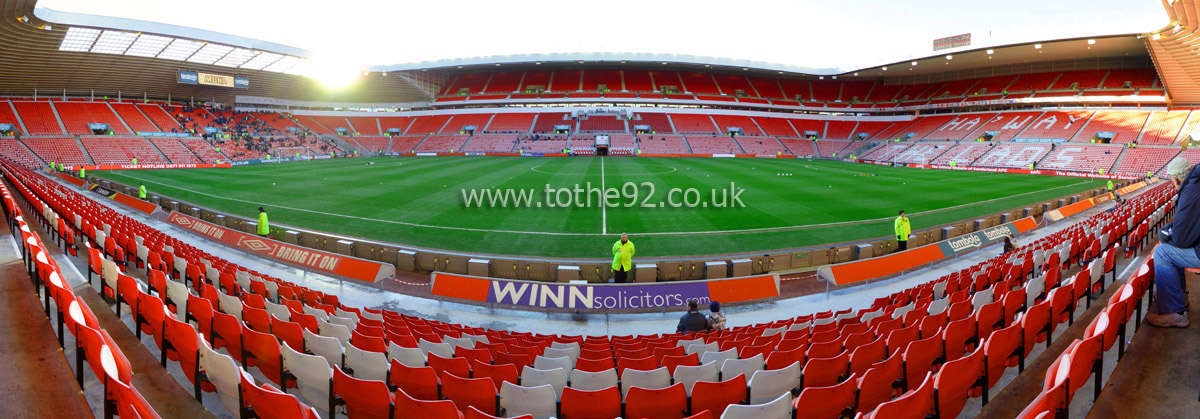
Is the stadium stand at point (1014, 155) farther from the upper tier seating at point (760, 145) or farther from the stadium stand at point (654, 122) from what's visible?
the stadium stand at point (654, 122)

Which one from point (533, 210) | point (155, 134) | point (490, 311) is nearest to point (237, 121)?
point (155, 134)

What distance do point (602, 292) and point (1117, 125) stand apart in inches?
2703

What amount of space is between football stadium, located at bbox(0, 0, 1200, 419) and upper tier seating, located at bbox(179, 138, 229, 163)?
440 mm

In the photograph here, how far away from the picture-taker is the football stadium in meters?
4.32

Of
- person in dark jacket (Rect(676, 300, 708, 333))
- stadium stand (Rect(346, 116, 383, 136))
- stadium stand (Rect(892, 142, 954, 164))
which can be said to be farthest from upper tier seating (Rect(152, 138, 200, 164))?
stadium stand (Rect(892, 142, 954, 164))

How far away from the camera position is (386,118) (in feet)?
275

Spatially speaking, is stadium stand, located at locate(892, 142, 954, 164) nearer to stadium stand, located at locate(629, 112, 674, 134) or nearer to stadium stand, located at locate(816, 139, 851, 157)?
stadium stand, located at locate(816, 139, 851, 157)

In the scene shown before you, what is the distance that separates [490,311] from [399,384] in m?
5.96

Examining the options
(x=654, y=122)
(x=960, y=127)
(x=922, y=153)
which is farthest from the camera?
(x=654, y=122)

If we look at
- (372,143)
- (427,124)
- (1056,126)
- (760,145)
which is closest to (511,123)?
(427,124)

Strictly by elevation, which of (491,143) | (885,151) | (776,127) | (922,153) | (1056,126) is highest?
(776,127)

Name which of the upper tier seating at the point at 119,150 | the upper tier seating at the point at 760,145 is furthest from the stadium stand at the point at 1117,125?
the upper tier seating at the point at 119,150

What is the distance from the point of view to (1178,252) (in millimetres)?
4961

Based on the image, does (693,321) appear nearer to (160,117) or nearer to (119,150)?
(119,150)
